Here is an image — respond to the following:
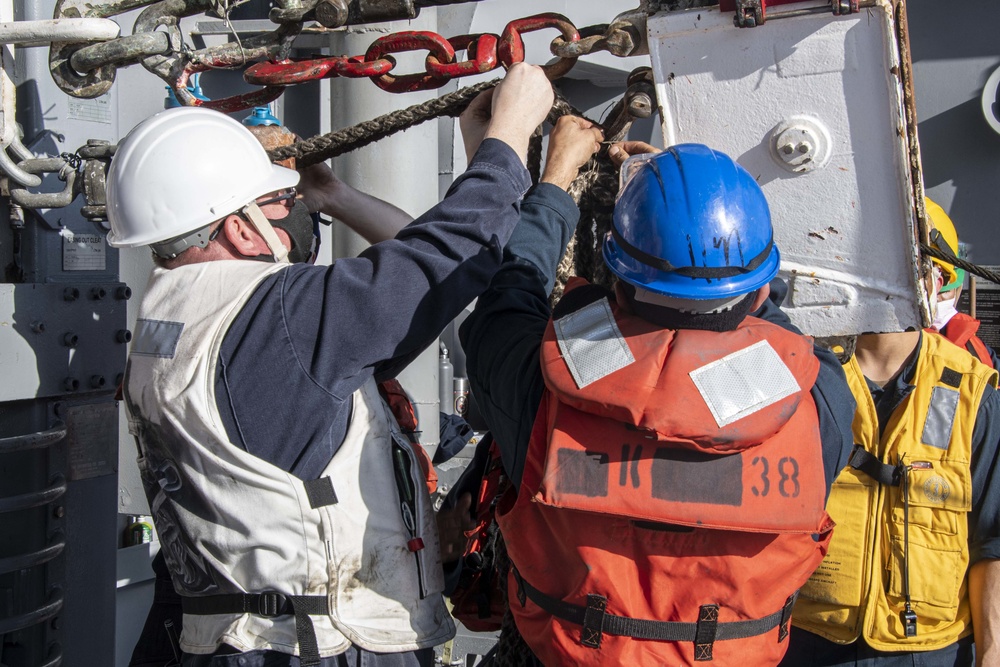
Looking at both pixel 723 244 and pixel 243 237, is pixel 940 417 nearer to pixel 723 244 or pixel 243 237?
pixel 723 244

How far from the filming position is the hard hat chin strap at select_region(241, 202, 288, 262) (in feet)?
6.19

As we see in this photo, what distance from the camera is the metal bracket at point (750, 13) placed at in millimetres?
1649

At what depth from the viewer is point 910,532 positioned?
2.14 metres

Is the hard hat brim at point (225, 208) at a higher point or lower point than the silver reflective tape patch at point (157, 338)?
higher

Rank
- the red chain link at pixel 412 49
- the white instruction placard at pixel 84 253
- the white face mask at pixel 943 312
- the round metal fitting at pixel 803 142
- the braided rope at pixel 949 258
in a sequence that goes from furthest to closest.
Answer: the white face mask at pixel 943 312, the white instruction placard at pixel 84 253, the red chain link at pixel 412 49, the round metal fitting at pixel 803 142, the braided rope at pixel 949 258

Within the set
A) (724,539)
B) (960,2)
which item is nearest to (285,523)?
(724,539)

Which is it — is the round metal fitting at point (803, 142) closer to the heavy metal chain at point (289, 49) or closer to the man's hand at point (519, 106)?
the heavy metal chain at point (289, 49)

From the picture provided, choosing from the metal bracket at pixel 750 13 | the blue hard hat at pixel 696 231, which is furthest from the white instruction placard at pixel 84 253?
the metal bracket at pixel 750 13

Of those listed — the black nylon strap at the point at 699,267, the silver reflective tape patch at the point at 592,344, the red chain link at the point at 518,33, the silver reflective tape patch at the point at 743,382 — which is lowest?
the silver reflective tape patch at the point at 743,382

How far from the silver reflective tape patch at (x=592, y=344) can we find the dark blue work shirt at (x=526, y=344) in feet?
0.46

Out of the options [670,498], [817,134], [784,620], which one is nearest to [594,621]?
[670,498]

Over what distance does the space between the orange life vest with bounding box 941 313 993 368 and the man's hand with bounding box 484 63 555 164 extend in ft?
5.84

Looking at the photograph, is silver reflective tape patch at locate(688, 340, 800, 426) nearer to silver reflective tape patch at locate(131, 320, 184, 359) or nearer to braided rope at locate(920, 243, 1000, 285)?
braided rope at locate(920, 243, 1000, 285)

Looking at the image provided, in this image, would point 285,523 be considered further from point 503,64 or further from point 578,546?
point 503,64
